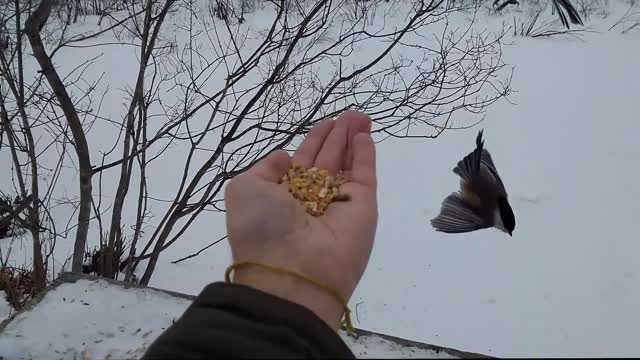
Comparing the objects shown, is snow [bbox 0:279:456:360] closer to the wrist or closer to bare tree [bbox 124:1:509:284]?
the wrist

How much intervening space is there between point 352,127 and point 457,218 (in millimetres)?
595

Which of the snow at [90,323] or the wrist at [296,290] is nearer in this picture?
the wrist at [296,290]

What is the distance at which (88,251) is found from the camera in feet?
8.73

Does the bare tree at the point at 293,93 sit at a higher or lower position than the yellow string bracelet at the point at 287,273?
higher

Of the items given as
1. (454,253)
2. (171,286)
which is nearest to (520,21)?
(454,253)

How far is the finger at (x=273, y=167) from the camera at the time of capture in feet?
3.09

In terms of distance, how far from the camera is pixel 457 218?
153 cm

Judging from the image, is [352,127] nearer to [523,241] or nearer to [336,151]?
[336,151]

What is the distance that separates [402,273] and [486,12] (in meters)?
4.03

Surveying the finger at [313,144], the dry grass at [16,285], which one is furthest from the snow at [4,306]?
the finger at [313,144]

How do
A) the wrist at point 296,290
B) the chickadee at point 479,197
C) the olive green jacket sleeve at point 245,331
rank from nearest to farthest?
the olive green jacket sleeve at point 245,331, the wrist at point 296,290, the chickadee at point 479,197

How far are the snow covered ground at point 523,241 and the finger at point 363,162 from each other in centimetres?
100

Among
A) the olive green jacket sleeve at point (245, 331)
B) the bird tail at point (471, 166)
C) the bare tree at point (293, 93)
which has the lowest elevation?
the olive green jacket sleeve at point (245, 331)

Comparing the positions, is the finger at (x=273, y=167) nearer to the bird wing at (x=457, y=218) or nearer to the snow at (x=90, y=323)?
the snow at (x=90, y=323)
